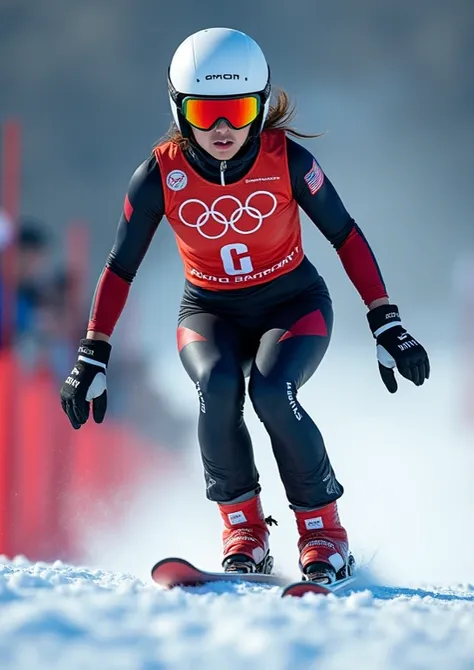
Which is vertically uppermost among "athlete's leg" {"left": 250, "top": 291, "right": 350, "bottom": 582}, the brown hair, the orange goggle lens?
the brown hair

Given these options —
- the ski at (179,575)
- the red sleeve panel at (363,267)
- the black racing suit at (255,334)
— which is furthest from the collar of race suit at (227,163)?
the ski at (179,575)

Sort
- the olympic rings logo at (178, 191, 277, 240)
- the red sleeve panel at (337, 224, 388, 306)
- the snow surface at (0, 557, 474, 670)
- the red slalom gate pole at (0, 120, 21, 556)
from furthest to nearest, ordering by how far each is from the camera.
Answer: the red slalom gate pole at (0, 120, 21, 556), the red sleeve panel at (337, 224, 388, 306), the olympic rings logo at (178, 191, 277, 240), the snow surface at (0, 557, 474, 670)

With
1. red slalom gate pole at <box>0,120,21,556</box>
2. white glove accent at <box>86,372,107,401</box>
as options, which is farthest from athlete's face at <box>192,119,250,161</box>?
red slalom gate pole at <box>0,120,21,556</box>

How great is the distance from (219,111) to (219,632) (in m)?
1.67

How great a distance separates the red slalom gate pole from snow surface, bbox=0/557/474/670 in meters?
3.14

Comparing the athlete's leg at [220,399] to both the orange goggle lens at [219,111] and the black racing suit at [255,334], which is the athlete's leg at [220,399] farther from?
the orange goggle lens at [219,111]

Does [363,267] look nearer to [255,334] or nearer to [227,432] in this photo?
[255,334]

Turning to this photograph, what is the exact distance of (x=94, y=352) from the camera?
324cm

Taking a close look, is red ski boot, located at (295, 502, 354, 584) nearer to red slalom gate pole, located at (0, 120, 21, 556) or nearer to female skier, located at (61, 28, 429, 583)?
female skier, located at (61, 28, 429, 583)

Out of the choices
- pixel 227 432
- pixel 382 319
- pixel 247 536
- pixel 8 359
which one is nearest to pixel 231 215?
pixel 382 319

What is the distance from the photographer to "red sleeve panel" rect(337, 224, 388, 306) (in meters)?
3.29

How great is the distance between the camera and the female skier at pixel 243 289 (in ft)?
10.00

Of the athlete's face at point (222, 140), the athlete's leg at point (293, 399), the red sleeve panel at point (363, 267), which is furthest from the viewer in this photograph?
the red sleeve panel at point (363, 267)

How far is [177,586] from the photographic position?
2.70m
